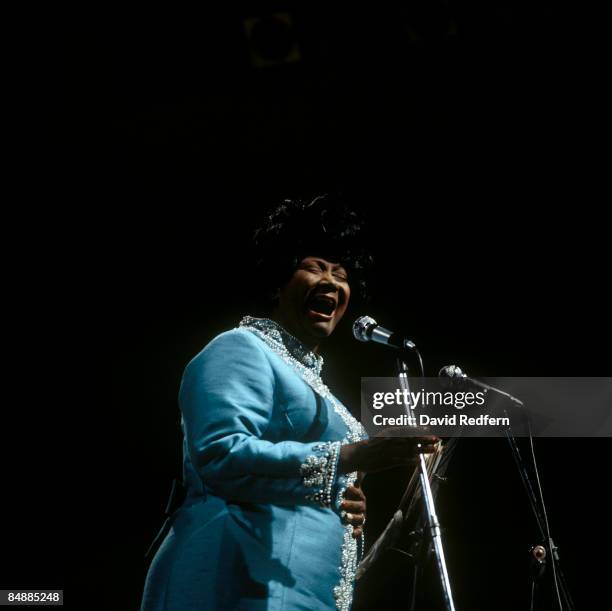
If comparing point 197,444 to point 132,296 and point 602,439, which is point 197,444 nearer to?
point 132,296

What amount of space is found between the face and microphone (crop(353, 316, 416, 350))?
3.5 inches

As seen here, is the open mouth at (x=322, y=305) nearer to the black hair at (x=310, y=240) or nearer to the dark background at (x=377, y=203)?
the black hair at (x=310, y=240)

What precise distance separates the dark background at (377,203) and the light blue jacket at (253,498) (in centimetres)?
117

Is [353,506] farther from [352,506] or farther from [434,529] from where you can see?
[434,529]

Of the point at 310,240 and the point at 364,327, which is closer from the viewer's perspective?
the point at 364,327

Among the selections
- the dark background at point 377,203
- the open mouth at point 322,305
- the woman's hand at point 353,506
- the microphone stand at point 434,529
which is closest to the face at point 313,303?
the open mouth at point 322,305

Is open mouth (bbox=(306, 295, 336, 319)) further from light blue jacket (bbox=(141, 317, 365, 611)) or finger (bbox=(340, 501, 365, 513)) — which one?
finger (bbox=(340, 501, 365, 513))

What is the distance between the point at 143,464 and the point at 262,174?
4.59 ft

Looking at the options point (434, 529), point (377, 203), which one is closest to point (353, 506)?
point (434, 529)

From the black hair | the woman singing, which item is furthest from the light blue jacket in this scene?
the black hair

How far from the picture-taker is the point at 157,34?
3006 mm

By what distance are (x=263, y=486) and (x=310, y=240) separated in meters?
0.90

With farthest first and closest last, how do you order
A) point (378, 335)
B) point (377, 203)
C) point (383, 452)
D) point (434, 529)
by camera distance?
point (377, 203), point (378, 335), point (434, 529), point (383, 452)

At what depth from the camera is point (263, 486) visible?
137 cm
